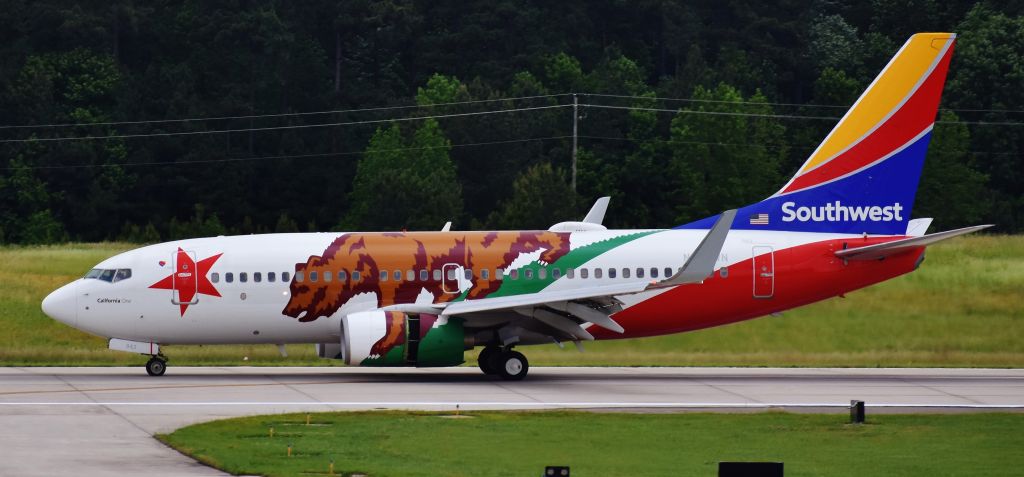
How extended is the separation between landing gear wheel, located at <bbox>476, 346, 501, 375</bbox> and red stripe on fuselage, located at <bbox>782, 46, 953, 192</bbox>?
777 cm

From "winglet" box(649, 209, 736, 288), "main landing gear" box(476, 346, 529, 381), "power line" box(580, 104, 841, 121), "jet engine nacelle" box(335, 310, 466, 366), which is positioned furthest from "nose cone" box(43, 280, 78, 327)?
"power line" box(580, 104, 841, 121)

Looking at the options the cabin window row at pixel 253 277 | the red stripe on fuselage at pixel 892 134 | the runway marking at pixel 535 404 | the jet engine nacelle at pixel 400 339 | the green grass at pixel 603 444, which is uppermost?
the red stripe on fuselage at pixel 892 134

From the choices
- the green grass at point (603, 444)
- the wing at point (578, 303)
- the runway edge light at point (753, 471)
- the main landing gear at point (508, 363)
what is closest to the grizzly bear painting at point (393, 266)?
the wing at point (578, 303)

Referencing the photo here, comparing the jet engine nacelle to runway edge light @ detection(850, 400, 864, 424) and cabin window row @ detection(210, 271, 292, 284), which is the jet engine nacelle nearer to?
cabin window row @ detection(210, 271, 292, 284)

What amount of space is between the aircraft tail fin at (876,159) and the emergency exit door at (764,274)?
1003mm

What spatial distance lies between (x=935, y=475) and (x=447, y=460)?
685 centimetres

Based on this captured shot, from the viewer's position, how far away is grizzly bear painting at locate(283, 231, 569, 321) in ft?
126

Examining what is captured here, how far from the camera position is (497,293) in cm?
3872

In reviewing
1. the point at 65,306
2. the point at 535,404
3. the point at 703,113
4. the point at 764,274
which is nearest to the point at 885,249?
the point at 764,274

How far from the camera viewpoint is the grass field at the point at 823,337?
44.7 m

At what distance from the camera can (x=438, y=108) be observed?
98.3 meters

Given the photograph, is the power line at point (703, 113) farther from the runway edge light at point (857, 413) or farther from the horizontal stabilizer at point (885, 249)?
the runway edge light at point (857, 413)

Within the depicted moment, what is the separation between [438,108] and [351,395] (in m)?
64.5

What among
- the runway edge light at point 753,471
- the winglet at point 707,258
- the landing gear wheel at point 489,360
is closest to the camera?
the runway edge light at point 753,471
